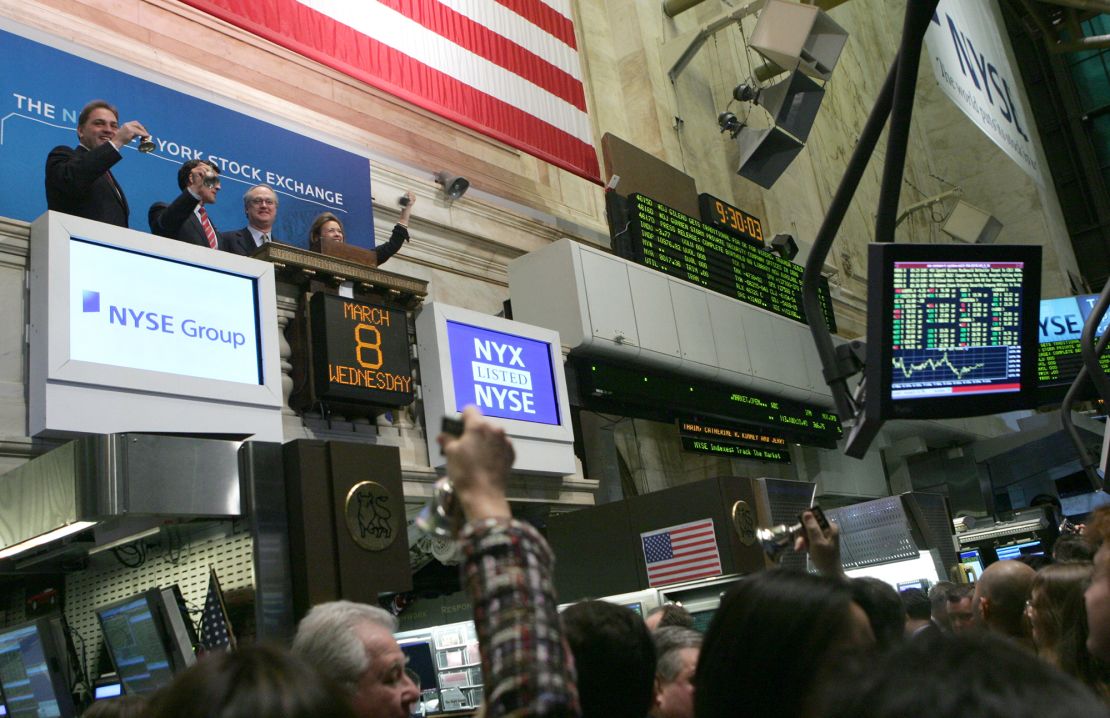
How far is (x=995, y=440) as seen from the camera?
18453 mm

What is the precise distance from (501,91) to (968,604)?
250 inches

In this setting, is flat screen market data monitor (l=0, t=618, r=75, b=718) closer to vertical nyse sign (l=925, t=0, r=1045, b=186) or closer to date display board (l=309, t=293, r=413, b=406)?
date display board (l=309, t=293, r=413, b=406)

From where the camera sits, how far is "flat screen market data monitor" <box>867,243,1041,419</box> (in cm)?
287

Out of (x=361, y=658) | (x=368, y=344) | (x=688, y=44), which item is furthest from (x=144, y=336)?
(x=688, y=44)

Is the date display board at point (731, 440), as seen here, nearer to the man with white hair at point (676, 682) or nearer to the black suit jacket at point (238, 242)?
the black suit jacket at point (238, 242)

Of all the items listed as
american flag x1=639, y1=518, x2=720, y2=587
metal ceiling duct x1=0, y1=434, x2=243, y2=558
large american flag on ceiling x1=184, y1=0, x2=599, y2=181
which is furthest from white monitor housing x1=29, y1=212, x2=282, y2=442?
american flag x1=639, y1=518, x2=720, y2=587

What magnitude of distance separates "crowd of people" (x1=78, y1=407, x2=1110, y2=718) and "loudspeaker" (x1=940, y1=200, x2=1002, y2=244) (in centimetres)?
1884

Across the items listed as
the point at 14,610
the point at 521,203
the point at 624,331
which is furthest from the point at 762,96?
the point at 14,610

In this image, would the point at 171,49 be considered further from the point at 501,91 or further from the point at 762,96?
the point at 762,96

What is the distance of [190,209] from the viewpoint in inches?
289

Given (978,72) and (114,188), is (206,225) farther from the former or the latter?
(978,72)

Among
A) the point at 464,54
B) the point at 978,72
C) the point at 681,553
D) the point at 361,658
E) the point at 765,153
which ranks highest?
the point at 765,153

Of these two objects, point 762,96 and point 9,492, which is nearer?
point 9,492

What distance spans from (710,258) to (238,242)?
6102 mm
